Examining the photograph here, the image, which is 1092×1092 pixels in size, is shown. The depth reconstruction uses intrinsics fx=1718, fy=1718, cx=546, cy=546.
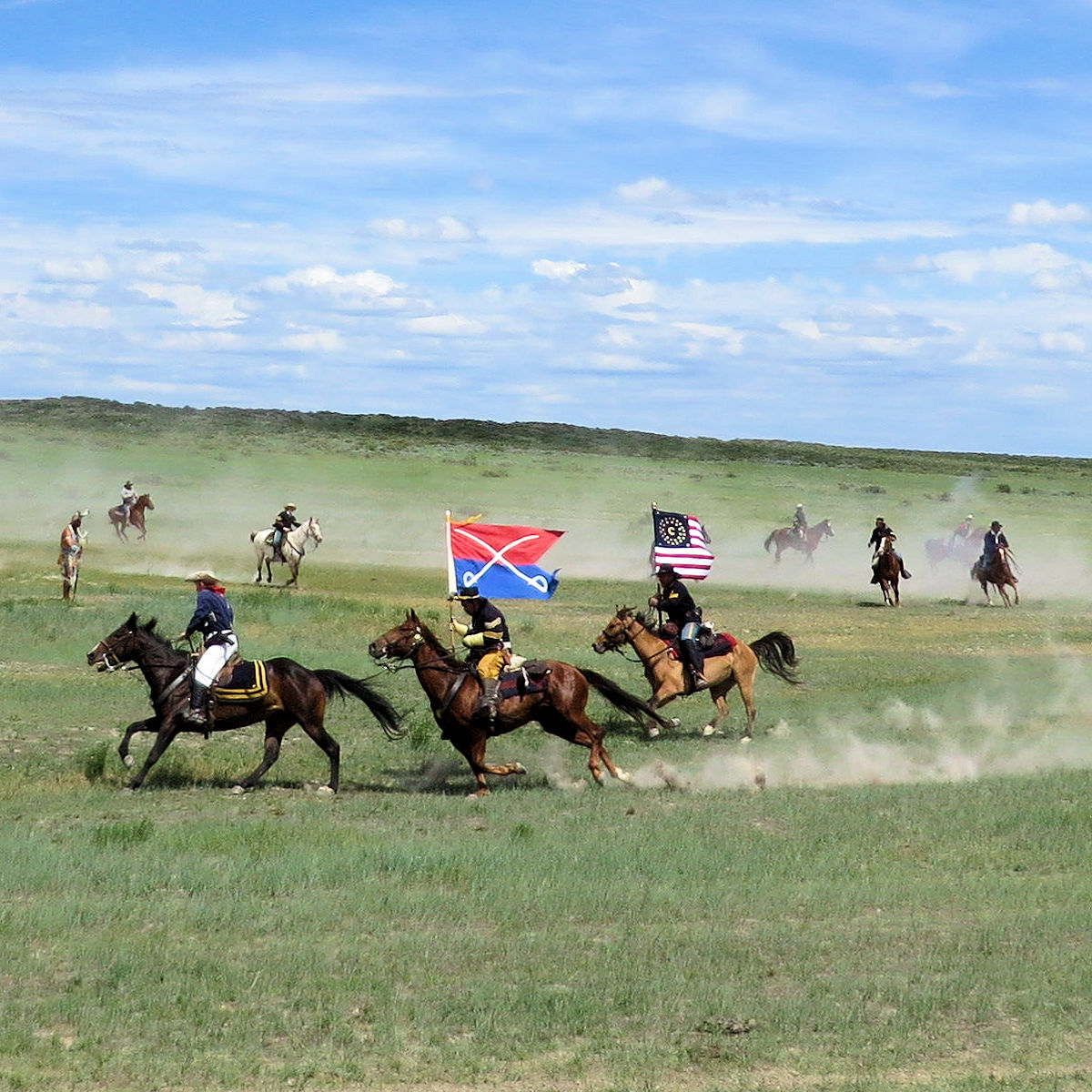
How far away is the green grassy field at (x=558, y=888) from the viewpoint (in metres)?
9.39

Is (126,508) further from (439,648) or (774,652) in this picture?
(439,648)

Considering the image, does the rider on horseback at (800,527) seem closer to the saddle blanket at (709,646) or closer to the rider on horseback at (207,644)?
the saddle blanket at (709,646)

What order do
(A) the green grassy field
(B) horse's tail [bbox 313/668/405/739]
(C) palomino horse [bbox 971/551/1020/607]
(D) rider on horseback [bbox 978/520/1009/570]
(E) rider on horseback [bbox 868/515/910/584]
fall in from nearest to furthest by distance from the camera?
(A) the green grassy field, (B) horse's tail [bbox 313/668/405/739], (E) rider on horseback [bbox 868/515/910/584], (D) rider on horseback [bbox 978/520/1009/570], (C) palomino horse [bbox 971/551/1020/607]

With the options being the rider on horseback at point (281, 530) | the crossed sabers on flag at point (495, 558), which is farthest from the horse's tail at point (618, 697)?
the rider on horseback at point (281, 530)

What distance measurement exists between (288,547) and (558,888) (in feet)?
99.9

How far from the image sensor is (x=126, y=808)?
1606 cm

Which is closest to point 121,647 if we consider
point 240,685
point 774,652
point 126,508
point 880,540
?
point 240,685

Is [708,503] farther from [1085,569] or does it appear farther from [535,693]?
[535,693]

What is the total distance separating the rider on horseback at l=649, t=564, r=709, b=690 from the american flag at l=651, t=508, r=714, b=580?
3.57 metres

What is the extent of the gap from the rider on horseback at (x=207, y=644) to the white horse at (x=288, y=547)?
24.5 meters

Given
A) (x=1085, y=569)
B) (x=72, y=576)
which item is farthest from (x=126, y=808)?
(x=1085, y=569)

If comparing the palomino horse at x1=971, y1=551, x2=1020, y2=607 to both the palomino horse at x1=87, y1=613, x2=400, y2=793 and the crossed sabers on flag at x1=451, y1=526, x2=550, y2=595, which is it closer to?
the crossed sabers on flag at x1=451, y1=526, x2=550, y2=595

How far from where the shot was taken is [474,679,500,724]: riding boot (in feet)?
56.6

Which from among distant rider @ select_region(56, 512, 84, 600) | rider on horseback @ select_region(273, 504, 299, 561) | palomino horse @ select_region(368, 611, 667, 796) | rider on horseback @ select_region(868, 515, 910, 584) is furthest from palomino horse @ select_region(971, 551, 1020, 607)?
palomino horse @ select_region(368, 611, 667, 796)
